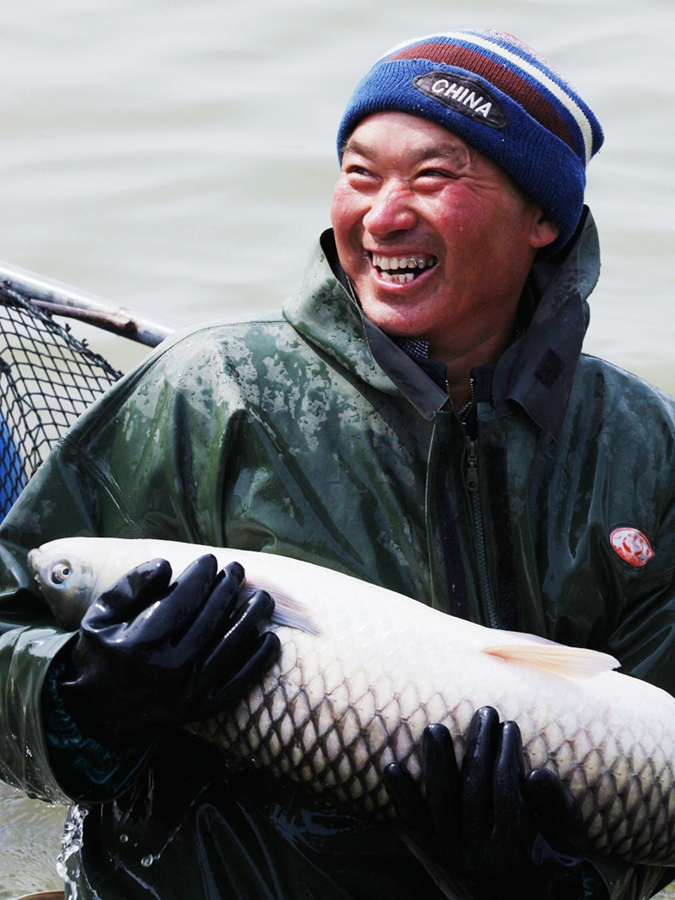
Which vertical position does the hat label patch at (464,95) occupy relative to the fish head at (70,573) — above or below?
above

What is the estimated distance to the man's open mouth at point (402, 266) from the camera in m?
2.88

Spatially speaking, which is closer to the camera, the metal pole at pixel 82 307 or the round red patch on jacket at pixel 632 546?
the round red patch on jacket at pixel 632 546

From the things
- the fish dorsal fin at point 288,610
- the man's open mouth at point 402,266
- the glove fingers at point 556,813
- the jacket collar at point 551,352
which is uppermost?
the man's open mouth at point 402,266

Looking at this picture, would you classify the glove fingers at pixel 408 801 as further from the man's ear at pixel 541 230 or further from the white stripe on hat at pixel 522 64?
the white stripe on hat at pixel 522 64

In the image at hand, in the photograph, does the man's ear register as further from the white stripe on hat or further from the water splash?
the water splash

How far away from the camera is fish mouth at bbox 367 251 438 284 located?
2875 mm

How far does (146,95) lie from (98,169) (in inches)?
44.1

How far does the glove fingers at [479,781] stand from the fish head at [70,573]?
815mm

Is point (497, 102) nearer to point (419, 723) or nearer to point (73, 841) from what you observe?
point (419, 723)

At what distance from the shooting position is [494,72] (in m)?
2.91

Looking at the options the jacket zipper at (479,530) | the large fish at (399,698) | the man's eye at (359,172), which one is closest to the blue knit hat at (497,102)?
the man's eye at (359,172)

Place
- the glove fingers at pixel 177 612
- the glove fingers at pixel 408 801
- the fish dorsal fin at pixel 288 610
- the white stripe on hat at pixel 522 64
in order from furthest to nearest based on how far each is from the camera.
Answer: the white stripe on hat at pixel 522 64 < the fish dorsal fin at pixel 288 610 < the glove fingers at pixel 408 801 < the glove fingers at pixel 177 612

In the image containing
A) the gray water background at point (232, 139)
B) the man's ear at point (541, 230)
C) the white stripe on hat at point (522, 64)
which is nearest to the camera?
the white stripe on hat at point (522, 64)

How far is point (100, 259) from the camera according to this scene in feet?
29.5
